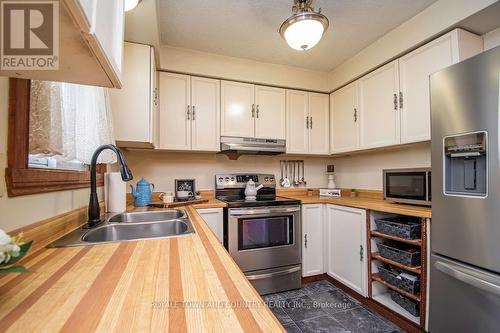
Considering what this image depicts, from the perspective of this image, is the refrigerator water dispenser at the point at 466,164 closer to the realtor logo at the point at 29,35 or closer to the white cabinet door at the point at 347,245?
the white cabinet door at the point at 347,245

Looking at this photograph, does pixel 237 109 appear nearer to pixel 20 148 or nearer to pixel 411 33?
pixel 411 33

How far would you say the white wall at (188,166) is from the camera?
7.86ft

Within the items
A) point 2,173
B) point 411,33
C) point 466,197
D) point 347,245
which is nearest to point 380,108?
point 411,33

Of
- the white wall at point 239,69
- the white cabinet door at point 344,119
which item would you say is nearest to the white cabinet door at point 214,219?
the white wall at point 239,69

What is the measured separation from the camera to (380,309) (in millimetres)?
1774

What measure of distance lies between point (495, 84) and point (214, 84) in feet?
6.74

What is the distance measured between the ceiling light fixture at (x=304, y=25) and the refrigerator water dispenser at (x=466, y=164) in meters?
1.02

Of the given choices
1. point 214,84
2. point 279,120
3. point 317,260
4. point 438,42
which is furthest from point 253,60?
point 317,260

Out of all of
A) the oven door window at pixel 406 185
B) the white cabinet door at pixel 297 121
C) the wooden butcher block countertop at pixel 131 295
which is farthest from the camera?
the white cabinet door at pixel 297 121

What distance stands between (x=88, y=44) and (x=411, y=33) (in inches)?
Answer: 88.3

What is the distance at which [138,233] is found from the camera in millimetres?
1277

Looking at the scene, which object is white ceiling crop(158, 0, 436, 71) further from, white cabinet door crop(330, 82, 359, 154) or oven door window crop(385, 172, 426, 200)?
oven door window crop(385, 172, 426, 200)

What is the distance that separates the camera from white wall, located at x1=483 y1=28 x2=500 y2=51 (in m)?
1.60

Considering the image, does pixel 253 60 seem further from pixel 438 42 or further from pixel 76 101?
pixel 76 101
